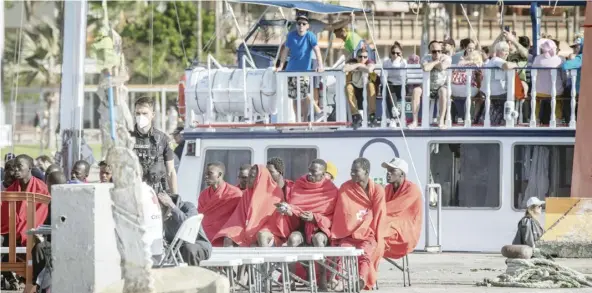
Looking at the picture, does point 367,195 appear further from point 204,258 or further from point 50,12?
point 50,12

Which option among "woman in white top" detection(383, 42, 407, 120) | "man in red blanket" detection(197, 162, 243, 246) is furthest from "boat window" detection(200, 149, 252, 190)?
"man in red blanket" detection(197, 162, 243, 246)

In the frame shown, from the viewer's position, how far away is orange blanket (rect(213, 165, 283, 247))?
16.5 meters

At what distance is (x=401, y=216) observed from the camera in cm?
1647

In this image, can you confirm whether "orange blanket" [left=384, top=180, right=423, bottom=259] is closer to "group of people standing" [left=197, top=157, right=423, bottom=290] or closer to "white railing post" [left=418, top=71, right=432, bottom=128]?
"group of people standing" [left=197, top=157, right=423, bottom=290]

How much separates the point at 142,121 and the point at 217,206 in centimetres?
254

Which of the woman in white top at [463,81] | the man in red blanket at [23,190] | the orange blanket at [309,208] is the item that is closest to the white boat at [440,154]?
the woman in white top at [463,81]

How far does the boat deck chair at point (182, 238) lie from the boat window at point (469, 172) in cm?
891

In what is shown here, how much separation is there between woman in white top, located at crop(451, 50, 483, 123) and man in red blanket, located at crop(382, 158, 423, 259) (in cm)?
493

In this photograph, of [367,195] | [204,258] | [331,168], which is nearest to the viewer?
[204,258]

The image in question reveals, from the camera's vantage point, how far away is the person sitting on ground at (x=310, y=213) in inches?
633

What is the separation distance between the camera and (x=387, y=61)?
22.4 meters

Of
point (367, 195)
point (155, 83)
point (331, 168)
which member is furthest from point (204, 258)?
point (155, 83)

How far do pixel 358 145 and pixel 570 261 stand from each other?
3.68m

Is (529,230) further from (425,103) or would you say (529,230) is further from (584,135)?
(425,103)
